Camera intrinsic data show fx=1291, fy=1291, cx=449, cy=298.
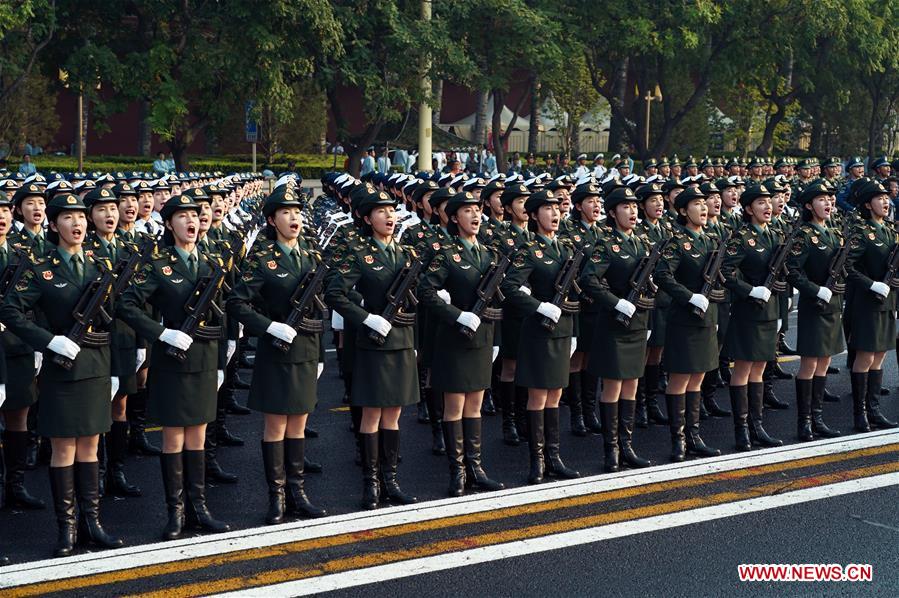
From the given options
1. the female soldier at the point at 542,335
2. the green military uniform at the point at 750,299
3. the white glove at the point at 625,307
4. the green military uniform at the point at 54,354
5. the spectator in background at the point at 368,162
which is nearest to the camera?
the green military uniform at the point at 54,354

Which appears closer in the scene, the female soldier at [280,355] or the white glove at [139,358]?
the female soldier at [280,355]

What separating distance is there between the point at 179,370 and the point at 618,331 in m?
3.21

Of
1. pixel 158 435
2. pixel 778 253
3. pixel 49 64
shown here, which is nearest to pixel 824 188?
pixel 778 253

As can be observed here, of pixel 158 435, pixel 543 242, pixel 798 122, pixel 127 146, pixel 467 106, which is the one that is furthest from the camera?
pixel 467 106

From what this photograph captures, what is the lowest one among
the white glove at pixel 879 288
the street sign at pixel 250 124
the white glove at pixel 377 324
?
the white glove at pixel 377 324

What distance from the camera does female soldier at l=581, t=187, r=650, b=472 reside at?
9062 mm

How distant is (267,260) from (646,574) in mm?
2866

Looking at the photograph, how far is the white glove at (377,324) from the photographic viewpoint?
25.9 feet

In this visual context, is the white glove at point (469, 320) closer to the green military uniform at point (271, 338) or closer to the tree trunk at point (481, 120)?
the green military uniform at point (271, 338)

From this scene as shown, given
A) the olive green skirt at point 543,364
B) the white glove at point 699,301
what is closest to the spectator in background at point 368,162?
the white glove at point 699,301

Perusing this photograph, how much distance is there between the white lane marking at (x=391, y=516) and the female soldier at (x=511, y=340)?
1.40 m

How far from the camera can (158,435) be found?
10.3m

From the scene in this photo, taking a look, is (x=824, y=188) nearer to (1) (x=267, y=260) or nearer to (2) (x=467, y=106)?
(1) (x=267, y=260)

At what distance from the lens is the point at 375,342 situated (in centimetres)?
801
